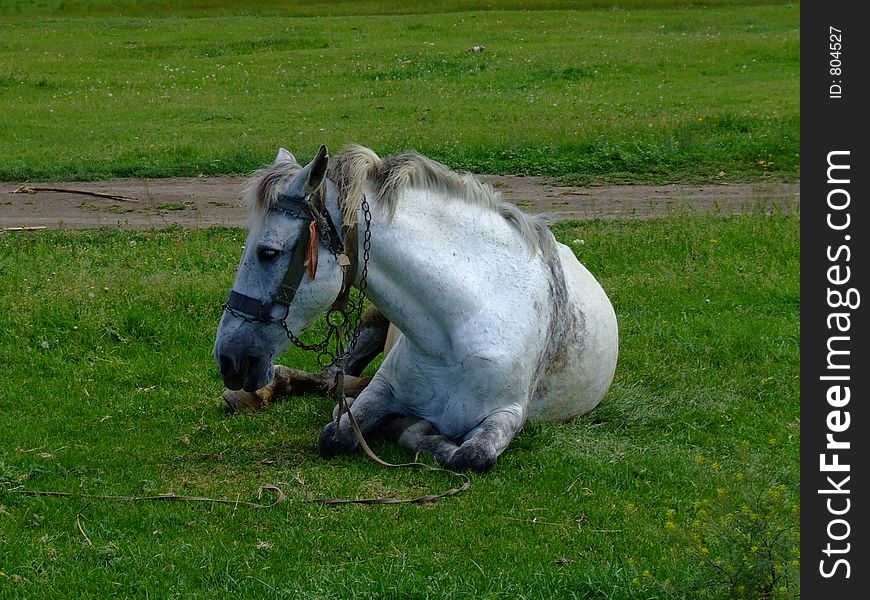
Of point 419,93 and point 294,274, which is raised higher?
point 294,274

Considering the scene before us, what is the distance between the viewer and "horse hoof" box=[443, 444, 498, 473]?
6352mm

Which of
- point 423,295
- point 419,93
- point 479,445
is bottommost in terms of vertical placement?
point 479,445

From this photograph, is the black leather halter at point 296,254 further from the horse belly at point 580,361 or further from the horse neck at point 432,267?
the horse belly at point 580,361

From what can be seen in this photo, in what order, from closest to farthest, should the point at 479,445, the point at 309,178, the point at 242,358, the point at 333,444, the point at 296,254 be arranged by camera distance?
the point at 309,178 < the point at 296,254 < the point at 242,358 < the point at 479,445 < the point at 333,444

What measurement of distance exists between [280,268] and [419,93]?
62.2 feet

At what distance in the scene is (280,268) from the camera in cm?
601

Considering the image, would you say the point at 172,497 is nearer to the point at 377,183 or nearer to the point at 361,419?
the point at 361,419

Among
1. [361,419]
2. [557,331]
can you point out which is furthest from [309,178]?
[557,331]

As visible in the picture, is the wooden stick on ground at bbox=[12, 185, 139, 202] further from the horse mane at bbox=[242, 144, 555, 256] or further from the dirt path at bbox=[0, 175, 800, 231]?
the horse mane at bbox=[242, 144, 555, 256]

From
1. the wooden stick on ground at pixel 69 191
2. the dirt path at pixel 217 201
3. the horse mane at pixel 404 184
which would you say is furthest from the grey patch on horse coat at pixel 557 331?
the wooden stick on ground at pixel 69 191

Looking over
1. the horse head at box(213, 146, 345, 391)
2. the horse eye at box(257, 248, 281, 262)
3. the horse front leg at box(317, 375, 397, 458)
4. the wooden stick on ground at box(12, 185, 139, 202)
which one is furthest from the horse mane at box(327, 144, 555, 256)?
the wooden stick on ground at box(12, 185, 139, 202)

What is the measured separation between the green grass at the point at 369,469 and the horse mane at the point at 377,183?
4.84 ft

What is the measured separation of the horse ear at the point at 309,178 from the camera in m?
5.81
